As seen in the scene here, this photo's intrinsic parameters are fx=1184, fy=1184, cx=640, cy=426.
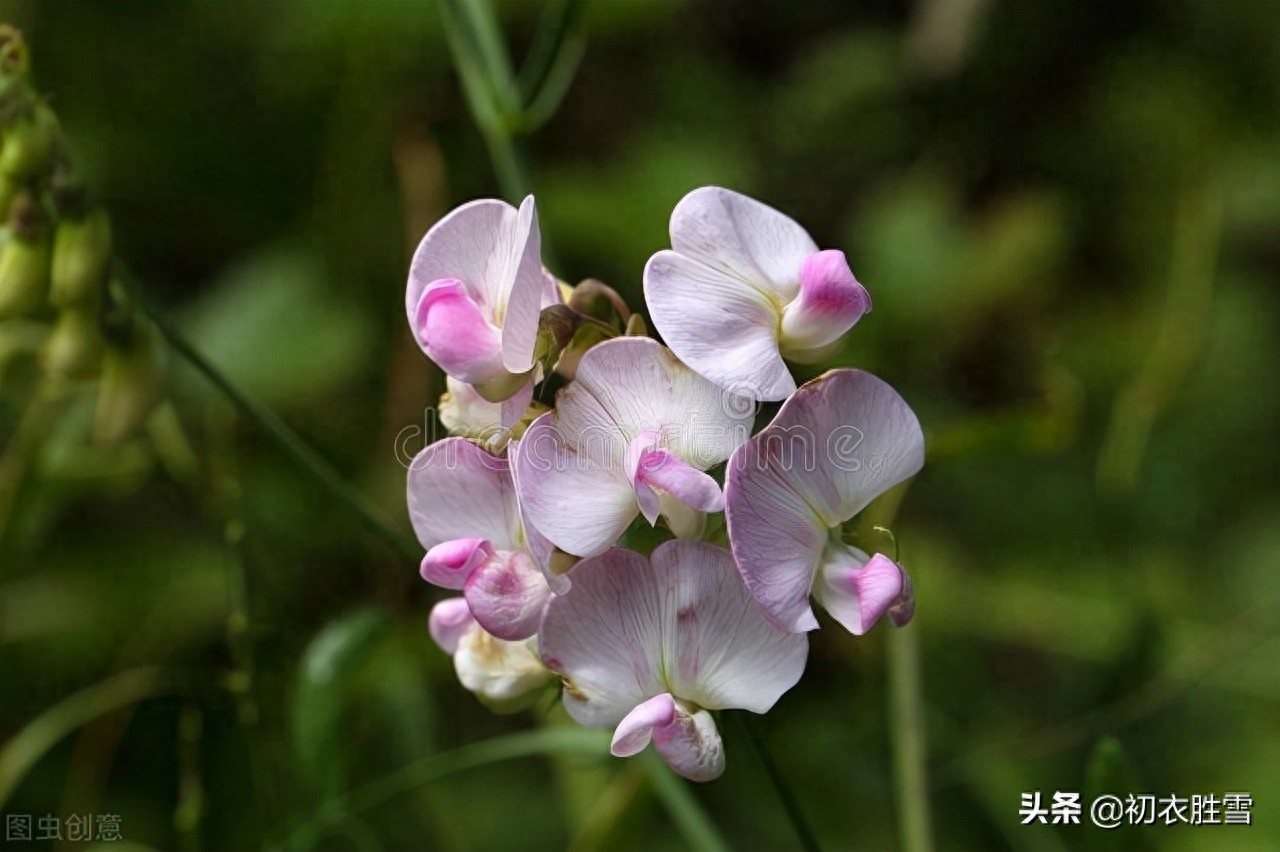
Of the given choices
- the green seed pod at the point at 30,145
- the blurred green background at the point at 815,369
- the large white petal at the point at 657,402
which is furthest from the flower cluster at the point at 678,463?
the blurred green background at the point at 815,369

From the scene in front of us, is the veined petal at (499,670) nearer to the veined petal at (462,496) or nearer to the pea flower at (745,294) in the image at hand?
the veined petal at (462,496)

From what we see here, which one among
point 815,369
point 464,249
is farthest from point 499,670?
point 815,369

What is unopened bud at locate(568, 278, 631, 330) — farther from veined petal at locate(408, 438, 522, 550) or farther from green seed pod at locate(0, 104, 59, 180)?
green seed pod at locate(0, 104, 59, 180)

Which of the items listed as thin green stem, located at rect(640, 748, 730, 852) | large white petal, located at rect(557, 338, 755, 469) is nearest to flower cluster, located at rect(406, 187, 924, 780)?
large white petal, located at rect(557, 338, 755, 469)

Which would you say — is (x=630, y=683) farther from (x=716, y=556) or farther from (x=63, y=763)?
(x=63, y=763)

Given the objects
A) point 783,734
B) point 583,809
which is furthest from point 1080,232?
point 583,809
